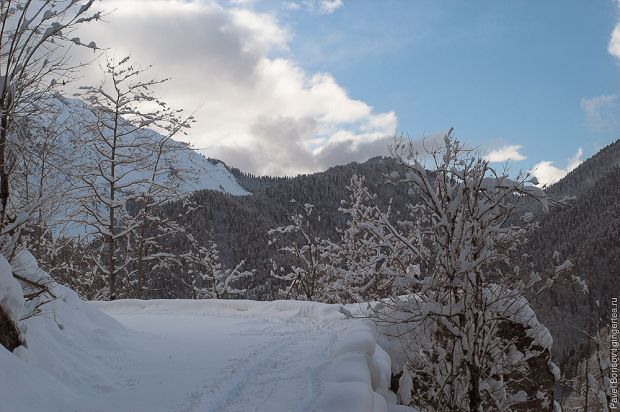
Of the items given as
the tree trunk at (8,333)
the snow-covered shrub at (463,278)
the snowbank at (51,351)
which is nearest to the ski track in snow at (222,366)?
the snowbank at (51,351)

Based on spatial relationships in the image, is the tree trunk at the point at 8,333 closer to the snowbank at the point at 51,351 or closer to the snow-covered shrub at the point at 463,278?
the snowbank at the point at 51,351

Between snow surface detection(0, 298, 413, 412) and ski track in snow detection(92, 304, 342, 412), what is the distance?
0.01 metres

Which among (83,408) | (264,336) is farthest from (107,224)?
(83,408)

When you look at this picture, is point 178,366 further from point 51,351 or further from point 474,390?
point 474,390

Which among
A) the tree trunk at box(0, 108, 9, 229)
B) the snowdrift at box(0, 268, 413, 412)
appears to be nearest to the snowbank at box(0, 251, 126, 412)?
the snowdrift at box(0, 268, 413, 412)

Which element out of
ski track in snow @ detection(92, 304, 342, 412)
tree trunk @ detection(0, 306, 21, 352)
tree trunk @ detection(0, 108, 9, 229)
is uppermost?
tree trunk @ detection(0, 108, 9, 229)

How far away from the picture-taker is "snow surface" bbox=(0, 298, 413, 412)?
16.5 ft

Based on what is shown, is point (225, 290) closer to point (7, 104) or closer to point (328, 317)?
point (328, 317)

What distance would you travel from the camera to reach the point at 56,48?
579 centimetres

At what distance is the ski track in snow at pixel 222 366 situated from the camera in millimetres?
5383

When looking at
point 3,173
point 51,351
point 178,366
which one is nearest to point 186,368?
point 178,366

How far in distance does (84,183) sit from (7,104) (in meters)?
10.7

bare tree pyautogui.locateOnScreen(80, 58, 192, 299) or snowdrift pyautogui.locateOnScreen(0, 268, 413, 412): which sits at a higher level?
bare tree pyautogui.locateOnScreen(80, 58, 192, 299)

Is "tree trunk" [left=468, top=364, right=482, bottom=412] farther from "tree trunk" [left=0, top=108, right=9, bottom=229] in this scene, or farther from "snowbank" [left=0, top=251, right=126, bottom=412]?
"tree trunk" [left=0, top=108, right=9, bottom=229]
